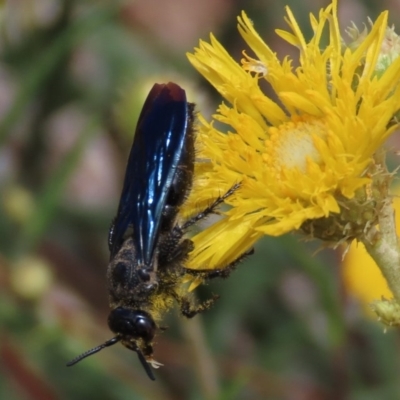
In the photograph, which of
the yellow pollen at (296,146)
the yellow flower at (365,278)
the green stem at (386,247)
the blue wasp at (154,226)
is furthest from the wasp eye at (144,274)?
the yellow flower at (365,278)

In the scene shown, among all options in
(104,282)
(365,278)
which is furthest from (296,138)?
(104,282)

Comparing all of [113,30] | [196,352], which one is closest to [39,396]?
[196,352]

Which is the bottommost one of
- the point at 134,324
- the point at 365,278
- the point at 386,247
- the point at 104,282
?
the point at 365,278

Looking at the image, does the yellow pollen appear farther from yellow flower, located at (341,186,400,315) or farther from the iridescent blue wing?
yellow flower, located at (341,186,400,315)

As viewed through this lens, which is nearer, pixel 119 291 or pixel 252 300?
pixel 119 291

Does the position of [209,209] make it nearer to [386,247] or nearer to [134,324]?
[134,324]

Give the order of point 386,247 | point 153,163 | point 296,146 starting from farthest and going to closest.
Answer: point 153,163 → point 296,146 → point 386,247

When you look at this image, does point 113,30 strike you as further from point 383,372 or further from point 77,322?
point 383,372
